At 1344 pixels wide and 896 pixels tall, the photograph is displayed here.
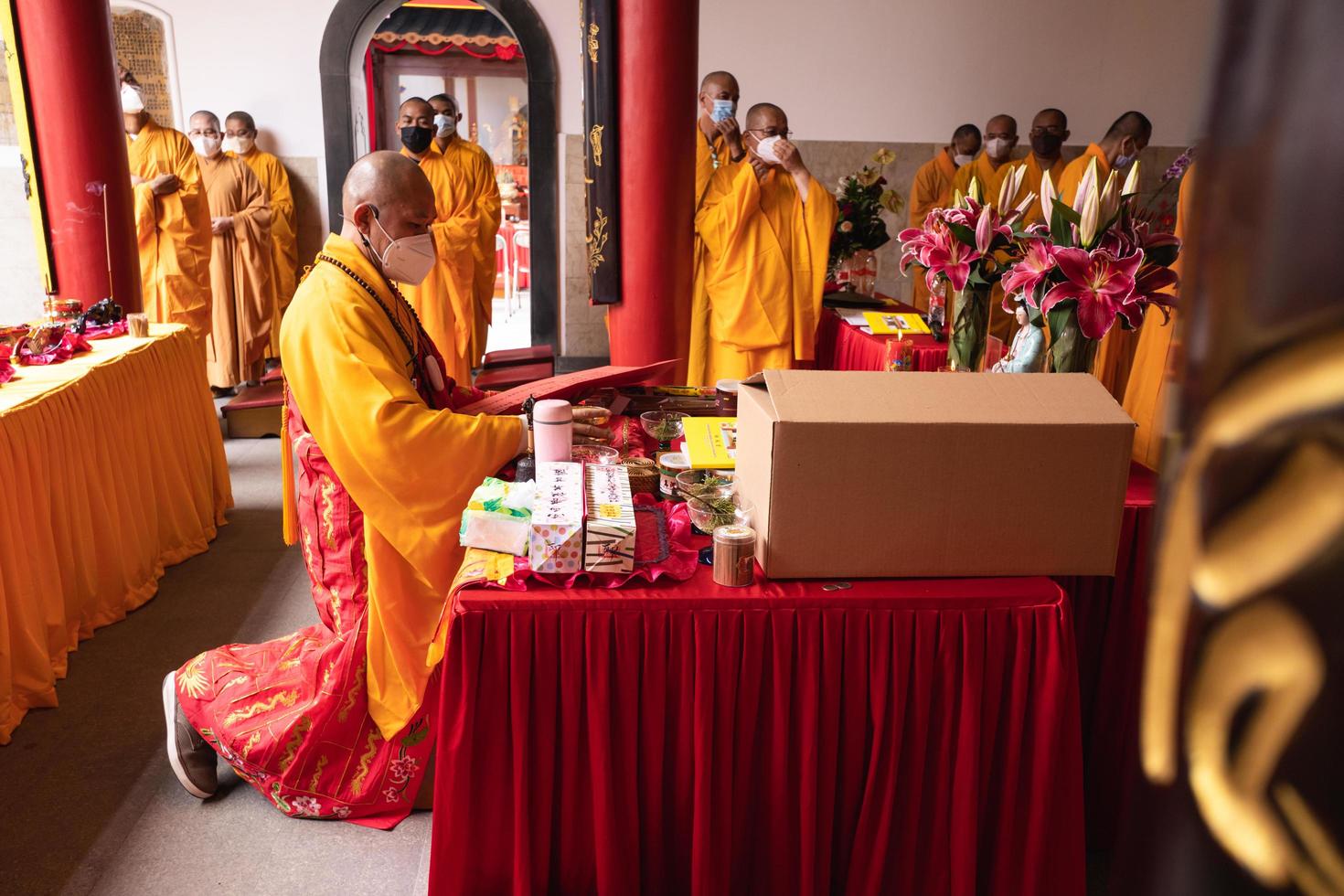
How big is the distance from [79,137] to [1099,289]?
3868 millimetres

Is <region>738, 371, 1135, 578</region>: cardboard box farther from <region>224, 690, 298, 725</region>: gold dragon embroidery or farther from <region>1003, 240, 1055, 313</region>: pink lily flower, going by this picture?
<region>224, 690, 298, 725</region>: gold dragon embroidery

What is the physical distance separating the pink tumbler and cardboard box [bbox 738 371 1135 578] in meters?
0.39

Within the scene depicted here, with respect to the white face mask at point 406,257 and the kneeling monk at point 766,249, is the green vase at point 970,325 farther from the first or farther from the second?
the kneeling monk at point 766,249

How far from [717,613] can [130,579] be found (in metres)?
2.36

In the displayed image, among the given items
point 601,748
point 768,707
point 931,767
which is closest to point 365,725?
point 601,748

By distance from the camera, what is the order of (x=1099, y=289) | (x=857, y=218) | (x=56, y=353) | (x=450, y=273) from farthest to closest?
(x=450, y=273), (x=857, y=218), (x=56, y=353), (x=1099, y=289)

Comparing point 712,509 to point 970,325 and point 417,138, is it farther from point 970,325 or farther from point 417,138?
point 417,138

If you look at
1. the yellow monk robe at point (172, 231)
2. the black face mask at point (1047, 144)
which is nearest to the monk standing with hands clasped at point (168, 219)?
the yellow monk robe at point (172, 231)

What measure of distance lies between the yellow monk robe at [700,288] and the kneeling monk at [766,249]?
0.12 feet

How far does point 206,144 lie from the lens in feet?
20.5

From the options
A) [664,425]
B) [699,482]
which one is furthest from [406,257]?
[699,482]

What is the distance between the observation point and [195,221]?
566cm

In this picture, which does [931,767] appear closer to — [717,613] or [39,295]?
[717,613]

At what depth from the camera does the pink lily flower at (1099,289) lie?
1779 mm
